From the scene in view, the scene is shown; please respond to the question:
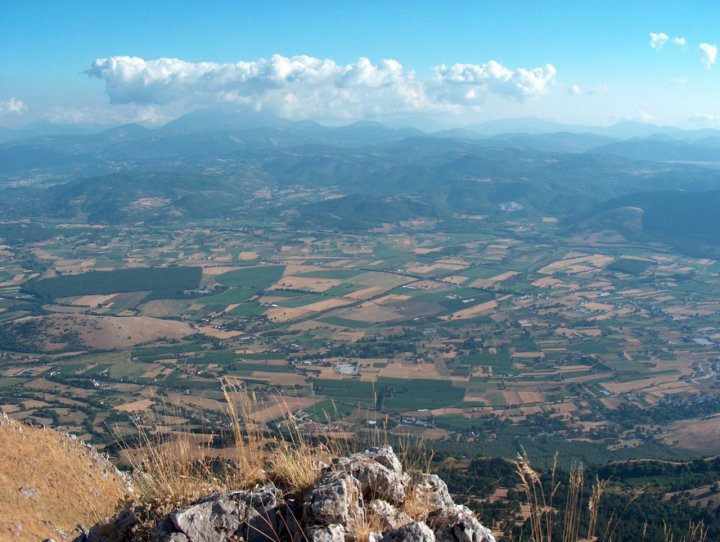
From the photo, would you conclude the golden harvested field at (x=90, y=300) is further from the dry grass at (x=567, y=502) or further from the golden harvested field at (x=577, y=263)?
the dry grass at (x=567, y=502)

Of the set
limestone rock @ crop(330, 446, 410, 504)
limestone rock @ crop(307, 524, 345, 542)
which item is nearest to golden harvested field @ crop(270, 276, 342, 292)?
limestone rock @ crop(330, 446, 410, 504)

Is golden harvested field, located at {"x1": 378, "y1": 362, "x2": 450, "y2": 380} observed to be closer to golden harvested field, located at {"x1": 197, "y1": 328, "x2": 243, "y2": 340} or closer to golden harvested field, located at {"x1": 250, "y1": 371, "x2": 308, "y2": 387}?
golden harvested field, located at {"x1": 250, "y1": 371, "x2": 308, "y2": 387}

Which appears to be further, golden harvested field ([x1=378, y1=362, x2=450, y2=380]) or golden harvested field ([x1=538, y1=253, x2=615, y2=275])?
golden harvested field ([x1=538, y1=253, x2=615, y2=275])

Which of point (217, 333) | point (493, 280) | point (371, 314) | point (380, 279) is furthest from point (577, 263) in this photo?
point (217, 333)

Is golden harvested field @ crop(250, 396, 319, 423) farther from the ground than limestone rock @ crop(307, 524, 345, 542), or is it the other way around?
limestone rock @ crop(307, 524, 345, 542)

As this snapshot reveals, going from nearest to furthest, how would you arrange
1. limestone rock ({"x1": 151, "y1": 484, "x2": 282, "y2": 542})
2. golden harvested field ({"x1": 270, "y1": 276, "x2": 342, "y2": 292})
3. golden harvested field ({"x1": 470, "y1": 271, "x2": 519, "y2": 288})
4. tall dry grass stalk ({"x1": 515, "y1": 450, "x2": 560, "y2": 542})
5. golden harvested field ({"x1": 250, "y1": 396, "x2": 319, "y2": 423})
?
tall dry grass stalk ({"x1": 515, "y1": 450, "x2": 560, "y2": 542})
limestone rock ({"x1": 151, "y1": 484, "x2": 282, "y2": 542})
golden harvested field ({"x1": 250, "y1": 396, "x2": 319, "y2": 423})
golden harvested field ({"x1": 270, "y1": 276, "x2": 342, "y2": 292})
golden harvested field ({"x1": 470, "y1": 271, "x2": 519, "y2": 288})

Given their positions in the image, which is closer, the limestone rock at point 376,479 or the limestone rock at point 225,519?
the limestone rock at point 225,519

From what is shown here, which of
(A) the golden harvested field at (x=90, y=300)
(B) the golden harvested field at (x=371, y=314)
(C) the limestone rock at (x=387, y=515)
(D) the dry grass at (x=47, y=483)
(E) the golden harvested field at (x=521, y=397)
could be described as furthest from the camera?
(A) the golden harvested field at (x=90, y=300)

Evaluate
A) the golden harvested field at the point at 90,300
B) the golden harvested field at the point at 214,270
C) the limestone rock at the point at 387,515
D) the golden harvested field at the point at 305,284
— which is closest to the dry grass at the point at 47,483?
the limestone rock at the point at 387,515

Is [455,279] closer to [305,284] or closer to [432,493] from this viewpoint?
[305,284]
